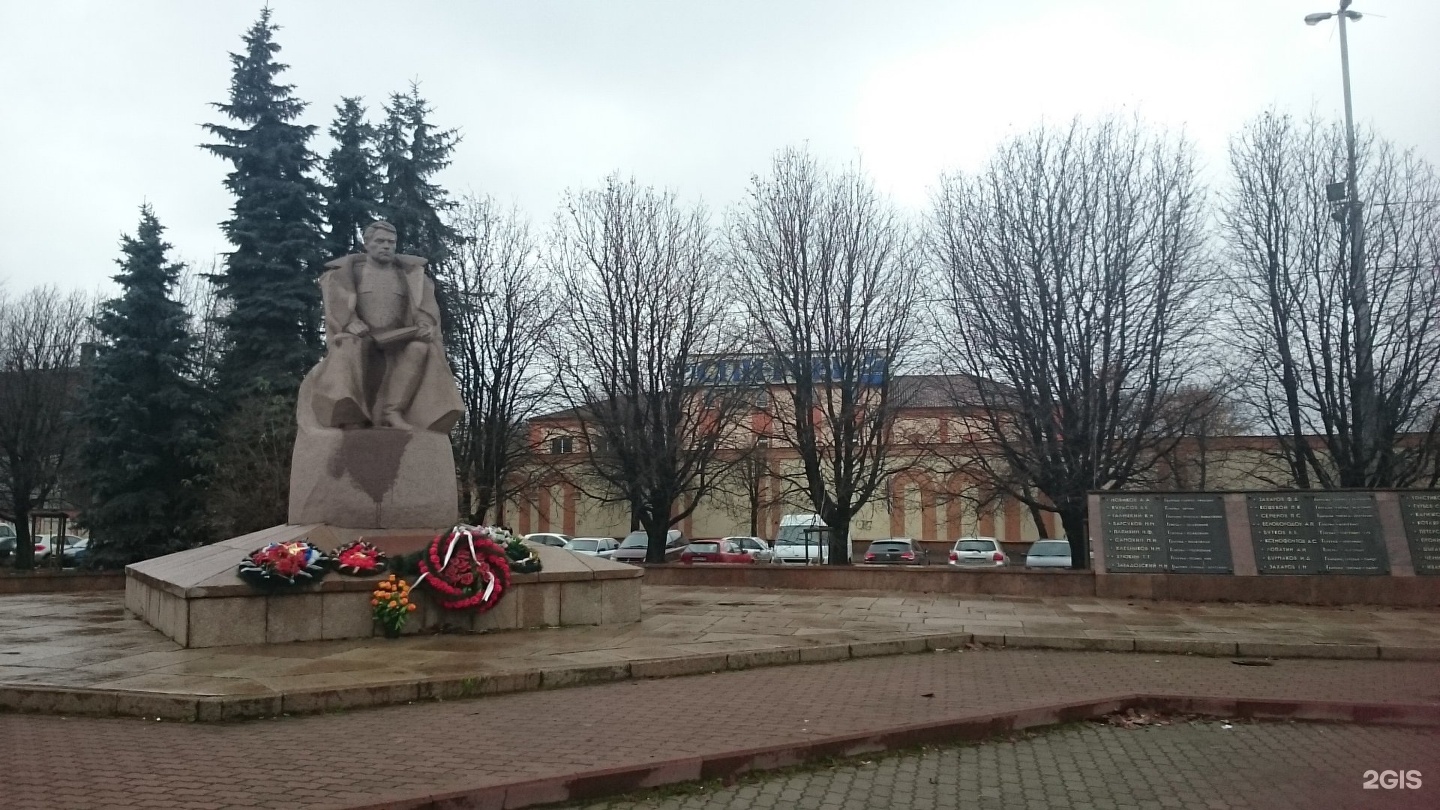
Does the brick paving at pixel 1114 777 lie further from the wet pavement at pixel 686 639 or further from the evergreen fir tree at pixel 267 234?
the evergreen fir tree at pixel 267 234

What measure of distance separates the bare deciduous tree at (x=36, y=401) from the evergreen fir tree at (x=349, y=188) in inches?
346

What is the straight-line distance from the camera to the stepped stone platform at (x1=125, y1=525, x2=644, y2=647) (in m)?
10.1

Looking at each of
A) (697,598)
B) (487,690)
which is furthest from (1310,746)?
(697,598)

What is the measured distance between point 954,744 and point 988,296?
16.9 m

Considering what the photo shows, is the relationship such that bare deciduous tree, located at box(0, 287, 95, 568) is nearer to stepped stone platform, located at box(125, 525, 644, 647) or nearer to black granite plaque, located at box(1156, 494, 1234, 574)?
stepped stone platform, located at box(125, 525, 644, 647)

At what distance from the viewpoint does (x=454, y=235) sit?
29.5m

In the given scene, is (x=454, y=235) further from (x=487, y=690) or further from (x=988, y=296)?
(x=487, y=690)

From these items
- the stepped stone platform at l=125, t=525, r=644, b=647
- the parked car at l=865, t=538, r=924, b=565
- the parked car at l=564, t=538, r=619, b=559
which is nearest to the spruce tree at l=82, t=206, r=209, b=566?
the parked car at l=564, t=538, r=619, b=559

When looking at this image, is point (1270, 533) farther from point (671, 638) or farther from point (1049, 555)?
point (1049, 555)

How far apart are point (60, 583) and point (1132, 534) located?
19.9 meters

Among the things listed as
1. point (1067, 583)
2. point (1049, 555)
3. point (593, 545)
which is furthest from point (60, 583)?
point (1049, 555)

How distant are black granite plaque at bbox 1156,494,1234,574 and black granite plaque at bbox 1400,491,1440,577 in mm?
2481

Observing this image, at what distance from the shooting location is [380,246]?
43.1 feet

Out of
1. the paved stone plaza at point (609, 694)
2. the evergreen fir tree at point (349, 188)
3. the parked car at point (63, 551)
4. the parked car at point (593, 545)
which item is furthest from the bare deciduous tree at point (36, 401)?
the paved stone plaza at point (609, 694)
